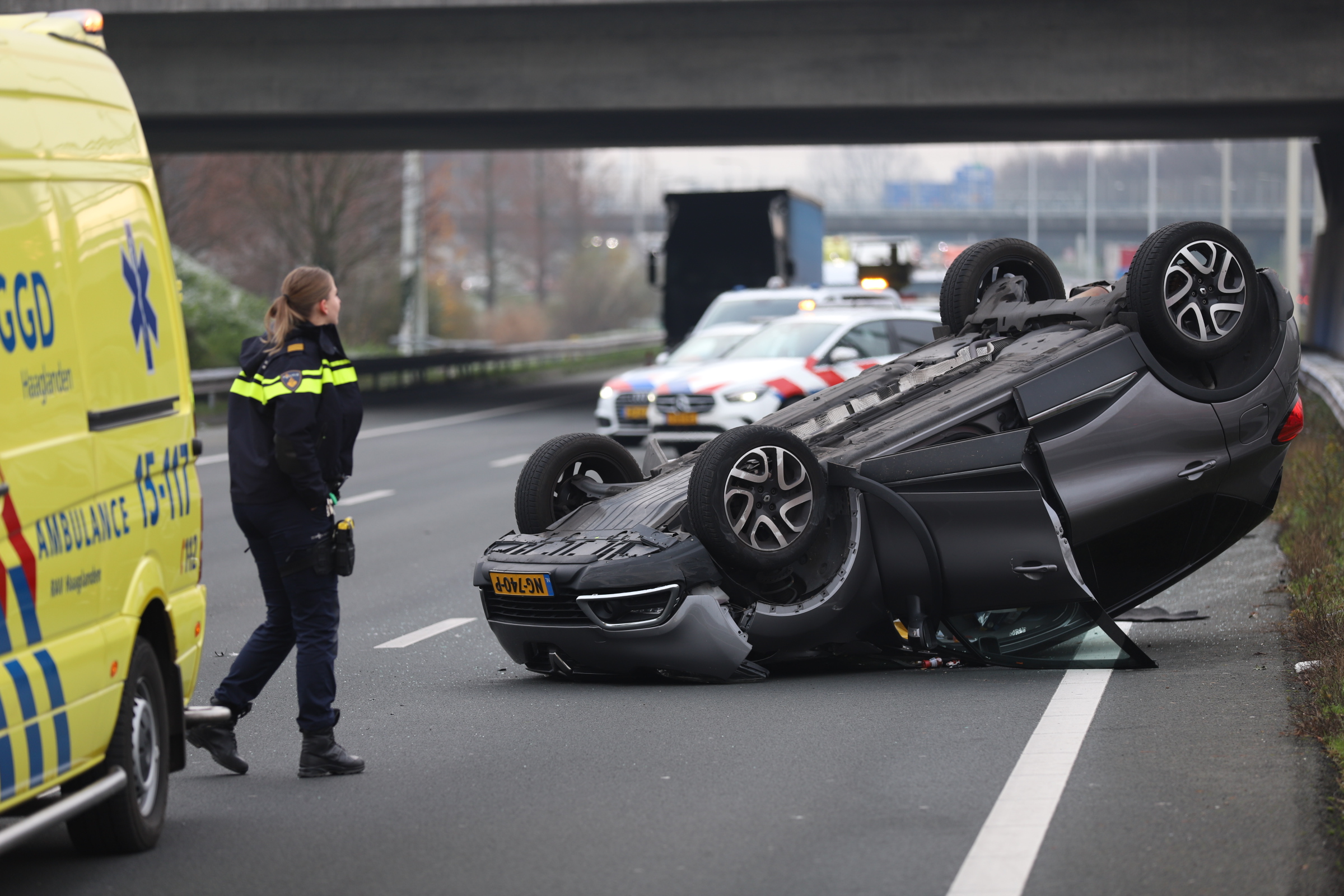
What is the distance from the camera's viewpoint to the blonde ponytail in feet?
20.3

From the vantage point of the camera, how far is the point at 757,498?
7.83 meters

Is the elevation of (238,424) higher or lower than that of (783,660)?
higher

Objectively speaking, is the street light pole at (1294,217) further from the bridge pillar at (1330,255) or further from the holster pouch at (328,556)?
the holster pouch at (328,556)

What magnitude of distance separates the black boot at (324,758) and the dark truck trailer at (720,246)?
26672mm

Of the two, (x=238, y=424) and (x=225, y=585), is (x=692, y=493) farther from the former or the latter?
(x=225, y=585)

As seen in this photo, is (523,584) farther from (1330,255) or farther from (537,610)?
(1330,255)

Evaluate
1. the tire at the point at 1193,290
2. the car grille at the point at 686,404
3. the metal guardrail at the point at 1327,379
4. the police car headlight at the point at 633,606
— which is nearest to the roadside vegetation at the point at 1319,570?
the metal guardrail at the point at 1327,379

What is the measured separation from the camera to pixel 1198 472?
848 centimetres

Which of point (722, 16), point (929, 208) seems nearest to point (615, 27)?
point (722, 16)

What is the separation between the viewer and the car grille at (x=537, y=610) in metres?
7.69

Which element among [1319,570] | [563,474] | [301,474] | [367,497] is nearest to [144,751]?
[301,474]

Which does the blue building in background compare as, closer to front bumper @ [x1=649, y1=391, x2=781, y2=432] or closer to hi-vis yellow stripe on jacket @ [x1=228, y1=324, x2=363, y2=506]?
front bumper @ [x1=649, y1=391, x2=781, y2=432]

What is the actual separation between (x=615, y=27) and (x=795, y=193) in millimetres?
8580

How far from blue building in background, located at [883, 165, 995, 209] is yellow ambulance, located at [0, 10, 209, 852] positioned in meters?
111
